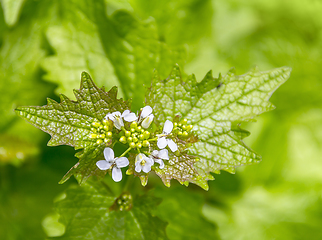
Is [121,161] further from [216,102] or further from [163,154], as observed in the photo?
[216,102]

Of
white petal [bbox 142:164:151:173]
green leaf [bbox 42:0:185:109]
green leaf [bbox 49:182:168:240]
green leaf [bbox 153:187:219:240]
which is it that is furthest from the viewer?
green leaf [bbox 153:187:219:240]

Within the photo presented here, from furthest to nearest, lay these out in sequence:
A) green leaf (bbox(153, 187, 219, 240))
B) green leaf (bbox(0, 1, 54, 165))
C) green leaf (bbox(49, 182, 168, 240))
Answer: green leaf (bbox(0, 1, 54, 165)) → green leaf (bbox(153, 187, 219, 240)) → green leaf (bbox(49, 182, 168, 240))

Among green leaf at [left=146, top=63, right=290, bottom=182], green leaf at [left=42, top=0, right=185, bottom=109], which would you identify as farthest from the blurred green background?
green leaf at [left=146, top=63, right=290, bottom=182]

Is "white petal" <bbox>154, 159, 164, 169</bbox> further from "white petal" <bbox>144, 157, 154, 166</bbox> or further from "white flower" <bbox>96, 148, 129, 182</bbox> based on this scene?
"white flower" <bbox>96, 148, 129, 182</bbox>

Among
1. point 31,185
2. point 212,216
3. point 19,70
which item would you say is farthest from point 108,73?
point 212,216

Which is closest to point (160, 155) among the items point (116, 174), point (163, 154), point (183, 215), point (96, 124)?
point (163, 154)

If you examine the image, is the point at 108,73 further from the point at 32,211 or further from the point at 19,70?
the point at 32,211
